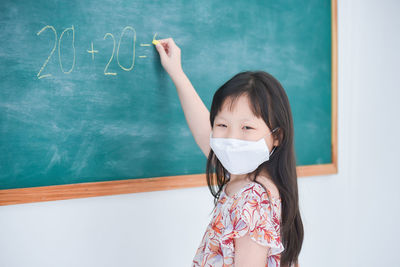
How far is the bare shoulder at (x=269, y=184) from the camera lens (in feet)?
2.97

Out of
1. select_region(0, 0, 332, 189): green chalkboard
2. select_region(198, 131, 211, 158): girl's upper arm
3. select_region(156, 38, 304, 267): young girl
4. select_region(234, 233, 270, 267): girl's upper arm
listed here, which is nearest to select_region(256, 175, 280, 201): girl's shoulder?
select_region(156, 38, 304, 267): young girl

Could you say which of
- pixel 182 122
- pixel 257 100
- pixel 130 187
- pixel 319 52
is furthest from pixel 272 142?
pixel 319 52

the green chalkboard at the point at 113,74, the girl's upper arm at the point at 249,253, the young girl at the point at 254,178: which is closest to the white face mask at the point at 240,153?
the young girl at the point at 254,178

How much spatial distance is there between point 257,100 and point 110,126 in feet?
1.56

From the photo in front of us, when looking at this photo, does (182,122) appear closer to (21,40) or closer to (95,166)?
(95,166)

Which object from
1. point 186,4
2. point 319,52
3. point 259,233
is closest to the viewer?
point 259,233

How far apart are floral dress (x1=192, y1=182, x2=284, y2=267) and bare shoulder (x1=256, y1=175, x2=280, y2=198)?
14mm

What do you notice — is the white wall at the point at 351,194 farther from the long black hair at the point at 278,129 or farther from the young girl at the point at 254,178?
the long black hair at the point at 278,129

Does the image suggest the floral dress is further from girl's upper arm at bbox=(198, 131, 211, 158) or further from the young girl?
girl's upper arm at bbox=(198, 131, 211, 158)

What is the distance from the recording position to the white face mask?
88 cm

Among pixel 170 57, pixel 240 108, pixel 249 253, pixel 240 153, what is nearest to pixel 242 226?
pixel 249 253

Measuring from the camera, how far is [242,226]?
81cm

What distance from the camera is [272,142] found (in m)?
0.93

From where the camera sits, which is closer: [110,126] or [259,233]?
[259,233]
